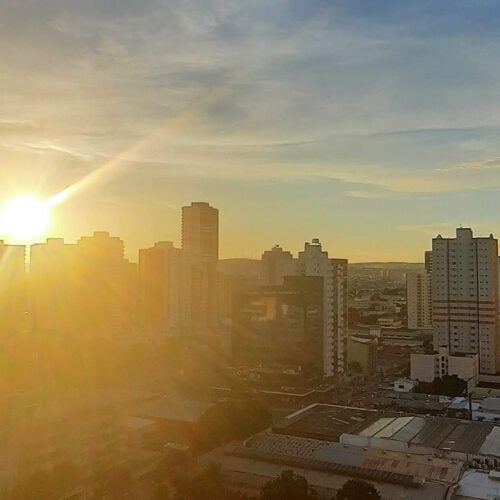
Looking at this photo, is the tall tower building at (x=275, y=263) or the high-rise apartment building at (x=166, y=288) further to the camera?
the tall tower building at (x=275, y=263)

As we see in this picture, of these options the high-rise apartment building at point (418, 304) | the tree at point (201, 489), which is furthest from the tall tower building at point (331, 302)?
the high-rise apartment building at point (418, 304)

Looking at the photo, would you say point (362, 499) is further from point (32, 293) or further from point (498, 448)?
point (32, 293)

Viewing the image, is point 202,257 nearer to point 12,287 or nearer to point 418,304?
point 418,304

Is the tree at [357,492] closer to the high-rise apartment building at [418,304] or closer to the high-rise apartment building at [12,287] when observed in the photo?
the high-rise apartment building at [12,287]

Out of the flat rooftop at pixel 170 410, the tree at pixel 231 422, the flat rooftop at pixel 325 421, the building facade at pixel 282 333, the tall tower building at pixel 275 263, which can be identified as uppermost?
the tall tower building at pixel 275 263

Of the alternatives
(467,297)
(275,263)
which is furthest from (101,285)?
(467,297)
